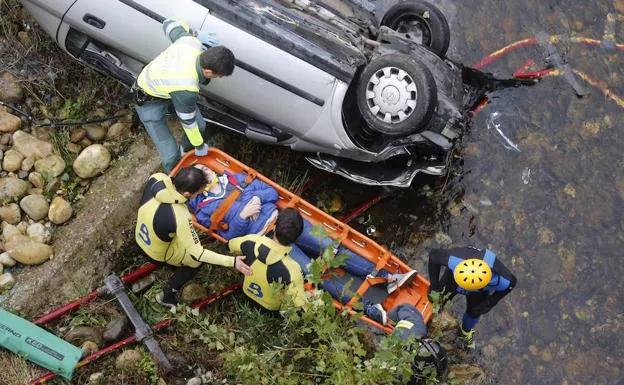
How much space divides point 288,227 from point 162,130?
1.76m

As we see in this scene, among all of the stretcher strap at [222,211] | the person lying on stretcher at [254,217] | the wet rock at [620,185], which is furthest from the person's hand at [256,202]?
the wet rock at [620,185]

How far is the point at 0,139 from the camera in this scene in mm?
Answer: 6762

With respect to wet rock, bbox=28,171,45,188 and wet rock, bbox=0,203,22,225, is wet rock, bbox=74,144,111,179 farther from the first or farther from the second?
wet rock, bbox=0,203,22,225

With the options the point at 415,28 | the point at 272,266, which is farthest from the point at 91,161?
the point at 415,28

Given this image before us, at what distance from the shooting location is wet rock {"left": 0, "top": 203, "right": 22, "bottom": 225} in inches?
253

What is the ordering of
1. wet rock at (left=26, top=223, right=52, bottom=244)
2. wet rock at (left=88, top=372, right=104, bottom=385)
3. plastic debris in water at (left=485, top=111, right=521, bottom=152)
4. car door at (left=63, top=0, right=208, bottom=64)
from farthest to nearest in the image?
1. plastic debris in water at (left=485, top=111, right=521, bottom=152)
2. wet rock at (left=26, top=223, right=52, bottom=244)
3. car door at (left=63, top=0, right=208, bottom=64)
4. wet rock at (left=88, top=372, right=104, bottom=385)

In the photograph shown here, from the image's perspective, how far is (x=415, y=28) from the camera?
7375mm

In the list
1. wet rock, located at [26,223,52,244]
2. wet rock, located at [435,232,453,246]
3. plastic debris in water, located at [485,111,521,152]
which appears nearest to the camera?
wet rock, located at [26,223,52,244]

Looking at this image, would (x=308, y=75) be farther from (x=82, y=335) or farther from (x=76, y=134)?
(x=82, y=335)

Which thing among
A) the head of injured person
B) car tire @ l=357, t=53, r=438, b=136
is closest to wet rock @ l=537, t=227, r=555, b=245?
car tire @ l=357, t=53, r=438, b=136

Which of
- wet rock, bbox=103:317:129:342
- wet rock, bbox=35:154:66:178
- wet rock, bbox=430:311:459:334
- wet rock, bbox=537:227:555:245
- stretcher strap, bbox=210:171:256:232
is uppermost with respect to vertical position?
wet rock, bbox=537:227:555:245

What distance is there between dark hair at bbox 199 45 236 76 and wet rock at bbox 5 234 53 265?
2.20 metres

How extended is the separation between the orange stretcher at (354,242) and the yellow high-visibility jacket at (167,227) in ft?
2.26

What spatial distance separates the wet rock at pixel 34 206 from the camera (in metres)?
6.45
